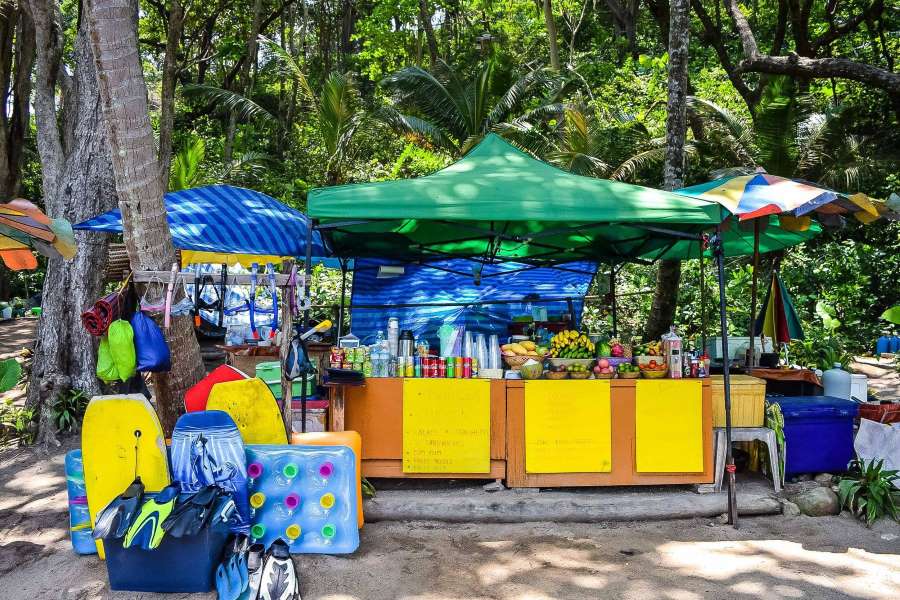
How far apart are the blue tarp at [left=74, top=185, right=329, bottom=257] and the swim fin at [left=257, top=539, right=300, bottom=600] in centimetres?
438

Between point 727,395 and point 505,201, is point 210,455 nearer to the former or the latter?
point 505,201

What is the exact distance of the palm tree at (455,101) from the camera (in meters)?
17.2

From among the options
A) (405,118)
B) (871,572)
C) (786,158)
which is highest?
(405,118)

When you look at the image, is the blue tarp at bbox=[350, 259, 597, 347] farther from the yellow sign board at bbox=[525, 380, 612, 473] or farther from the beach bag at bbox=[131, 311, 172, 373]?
the beach bag at bbox=[131, 311, 172, 373]

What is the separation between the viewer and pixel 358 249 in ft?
28.7

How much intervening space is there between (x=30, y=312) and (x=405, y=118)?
11.5 m

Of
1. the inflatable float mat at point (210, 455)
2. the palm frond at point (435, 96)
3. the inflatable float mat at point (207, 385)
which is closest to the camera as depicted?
the inflatable float mat at point (210, 455)

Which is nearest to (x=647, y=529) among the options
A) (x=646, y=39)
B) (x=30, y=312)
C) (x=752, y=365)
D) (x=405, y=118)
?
(x=752, y=365)

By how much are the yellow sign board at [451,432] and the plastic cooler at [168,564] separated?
7.05 feet

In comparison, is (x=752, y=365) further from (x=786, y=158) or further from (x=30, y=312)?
(x=30, y=312)

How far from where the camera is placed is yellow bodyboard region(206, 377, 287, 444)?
520cm

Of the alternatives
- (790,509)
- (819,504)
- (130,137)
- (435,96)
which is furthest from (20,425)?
(435,96)

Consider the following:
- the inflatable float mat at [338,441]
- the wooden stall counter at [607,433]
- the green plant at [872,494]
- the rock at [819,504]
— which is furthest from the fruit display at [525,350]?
the green plant at [872,494]

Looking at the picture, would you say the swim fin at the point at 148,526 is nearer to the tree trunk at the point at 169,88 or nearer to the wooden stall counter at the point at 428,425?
the wooden stall counter at the point at 428,425
